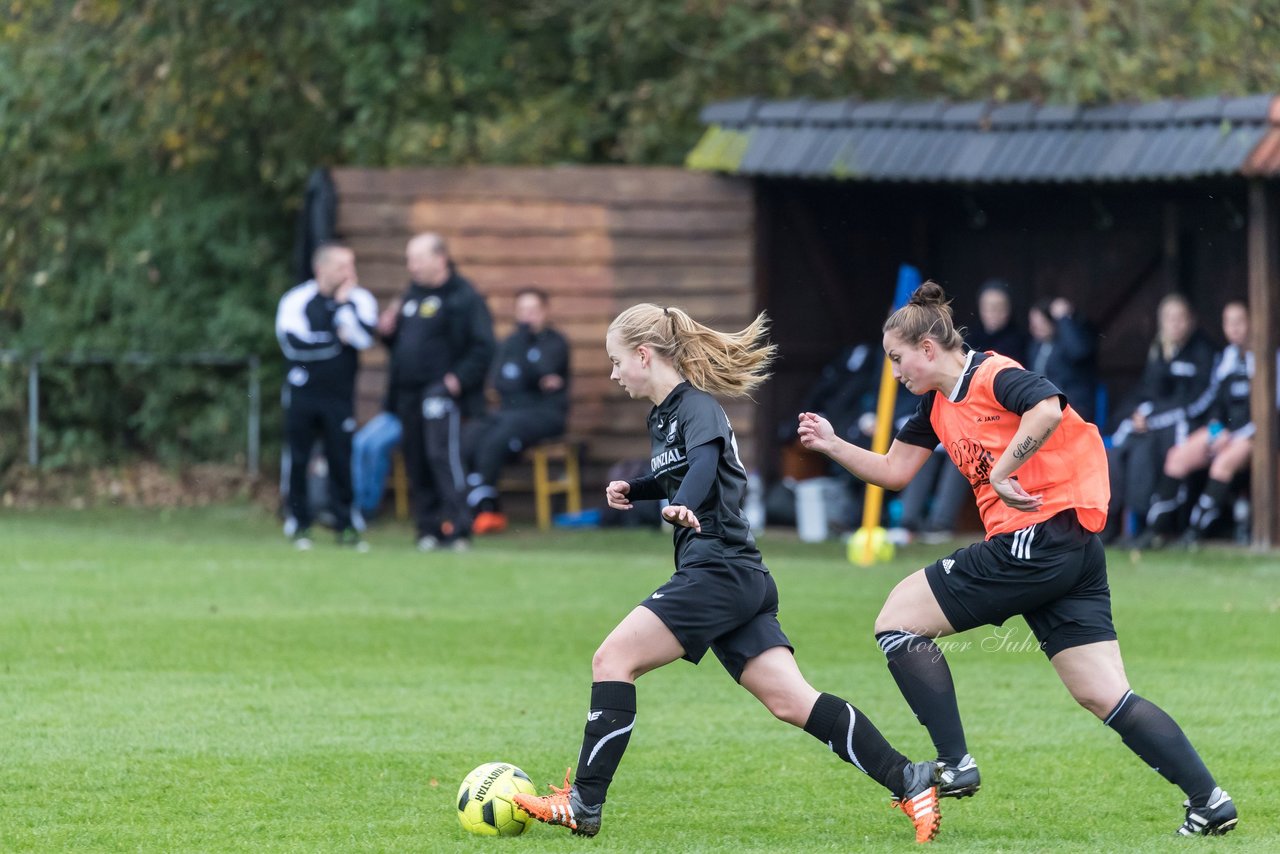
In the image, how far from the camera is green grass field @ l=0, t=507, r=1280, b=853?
6.05 metres

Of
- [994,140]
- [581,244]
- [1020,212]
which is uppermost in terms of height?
[994,140]

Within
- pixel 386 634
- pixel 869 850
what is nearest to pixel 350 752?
pixel 869 850

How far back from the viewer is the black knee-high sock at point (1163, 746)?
5746mm

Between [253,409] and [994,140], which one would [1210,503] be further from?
[253,409]

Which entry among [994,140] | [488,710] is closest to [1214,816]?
[488,710]

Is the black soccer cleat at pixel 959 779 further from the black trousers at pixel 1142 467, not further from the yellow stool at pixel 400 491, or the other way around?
the yellow stool at pixel 400 491

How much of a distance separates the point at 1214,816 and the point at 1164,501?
30.3ft

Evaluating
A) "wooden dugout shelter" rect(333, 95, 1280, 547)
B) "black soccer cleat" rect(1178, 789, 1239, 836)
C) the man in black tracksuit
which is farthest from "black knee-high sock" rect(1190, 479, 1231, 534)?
"black soccer cleat" rect(1178, 789, 1239, 836)

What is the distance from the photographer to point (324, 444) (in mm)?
14406

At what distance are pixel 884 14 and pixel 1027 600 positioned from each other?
1386 cm

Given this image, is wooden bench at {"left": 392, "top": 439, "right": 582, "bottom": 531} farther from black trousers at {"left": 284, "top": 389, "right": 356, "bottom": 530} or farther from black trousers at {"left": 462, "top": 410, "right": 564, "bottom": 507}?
black trousers at {"left": 284, "top": 389, "right": 356, "bottom": 530}

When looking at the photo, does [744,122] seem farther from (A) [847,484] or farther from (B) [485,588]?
(B) [485,588]

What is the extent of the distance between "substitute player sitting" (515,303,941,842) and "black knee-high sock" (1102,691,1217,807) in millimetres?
599

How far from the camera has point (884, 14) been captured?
18906mm
